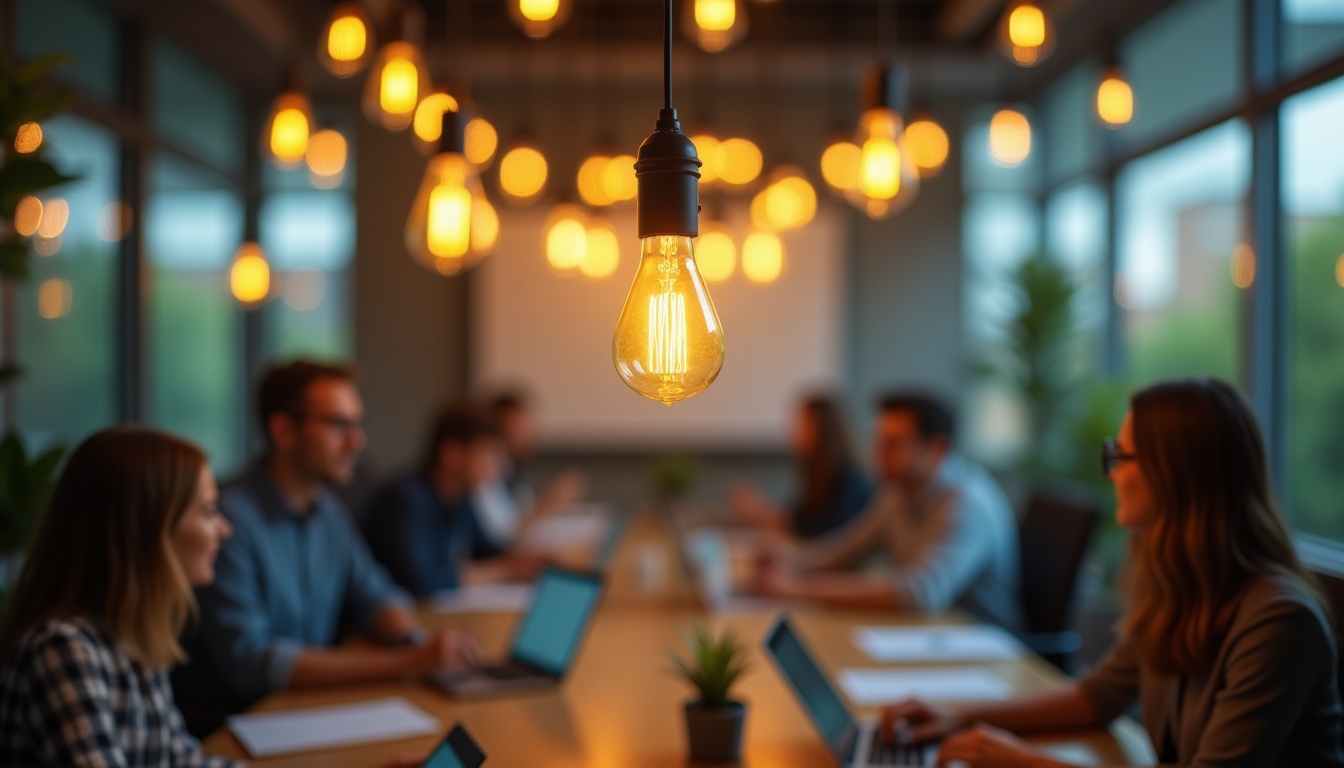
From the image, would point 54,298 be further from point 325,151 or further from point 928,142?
point 928,142

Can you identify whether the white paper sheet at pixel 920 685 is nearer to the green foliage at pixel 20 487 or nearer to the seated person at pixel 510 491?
the green foliage at pixel 20 487

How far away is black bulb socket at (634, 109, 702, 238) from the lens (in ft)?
3.94

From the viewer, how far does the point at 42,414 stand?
4.57 m

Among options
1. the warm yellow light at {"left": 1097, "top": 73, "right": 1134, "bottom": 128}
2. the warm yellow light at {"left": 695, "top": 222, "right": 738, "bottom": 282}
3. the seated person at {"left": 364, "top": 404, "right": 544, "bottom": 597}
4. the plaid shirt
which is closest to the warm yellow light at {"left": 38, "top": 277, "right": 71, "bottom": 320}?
the seated person at {"left": 364, "top": 404, "right": 544, "bottom": 597}

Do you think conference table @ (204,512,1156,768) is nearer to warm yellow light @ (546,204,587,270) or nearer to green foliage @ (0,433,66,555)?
green foliage @ (0,433,66,555)

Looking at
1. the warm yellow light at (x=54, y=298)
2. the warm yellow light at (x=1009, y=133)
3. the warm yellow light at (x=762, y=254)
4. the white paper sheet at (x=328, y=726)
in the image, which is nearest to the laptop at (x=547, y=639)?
the white paper sheet at (x=328, y=726)

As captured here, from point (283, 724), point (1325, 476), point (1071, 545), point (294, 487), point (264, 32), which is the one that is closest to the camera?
point (283, 724)

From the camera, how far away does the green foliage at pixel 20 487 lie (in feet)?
7.91

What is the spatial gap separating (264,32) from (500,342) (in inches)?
93.6

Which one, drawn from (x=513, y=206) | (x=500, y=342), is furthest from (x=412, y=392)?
(x=513, y=206)

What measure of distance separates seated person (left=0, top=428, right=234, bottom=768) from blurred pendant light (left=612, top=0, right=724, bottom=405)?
0.98 meters

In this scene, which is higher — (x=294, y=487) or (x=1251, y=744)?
(x=294, y=487)

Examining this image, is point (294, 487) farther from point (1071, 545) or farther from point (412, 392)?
point (412, 392)

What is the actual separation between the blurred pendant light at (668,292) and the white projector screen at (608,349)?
6.00 m
